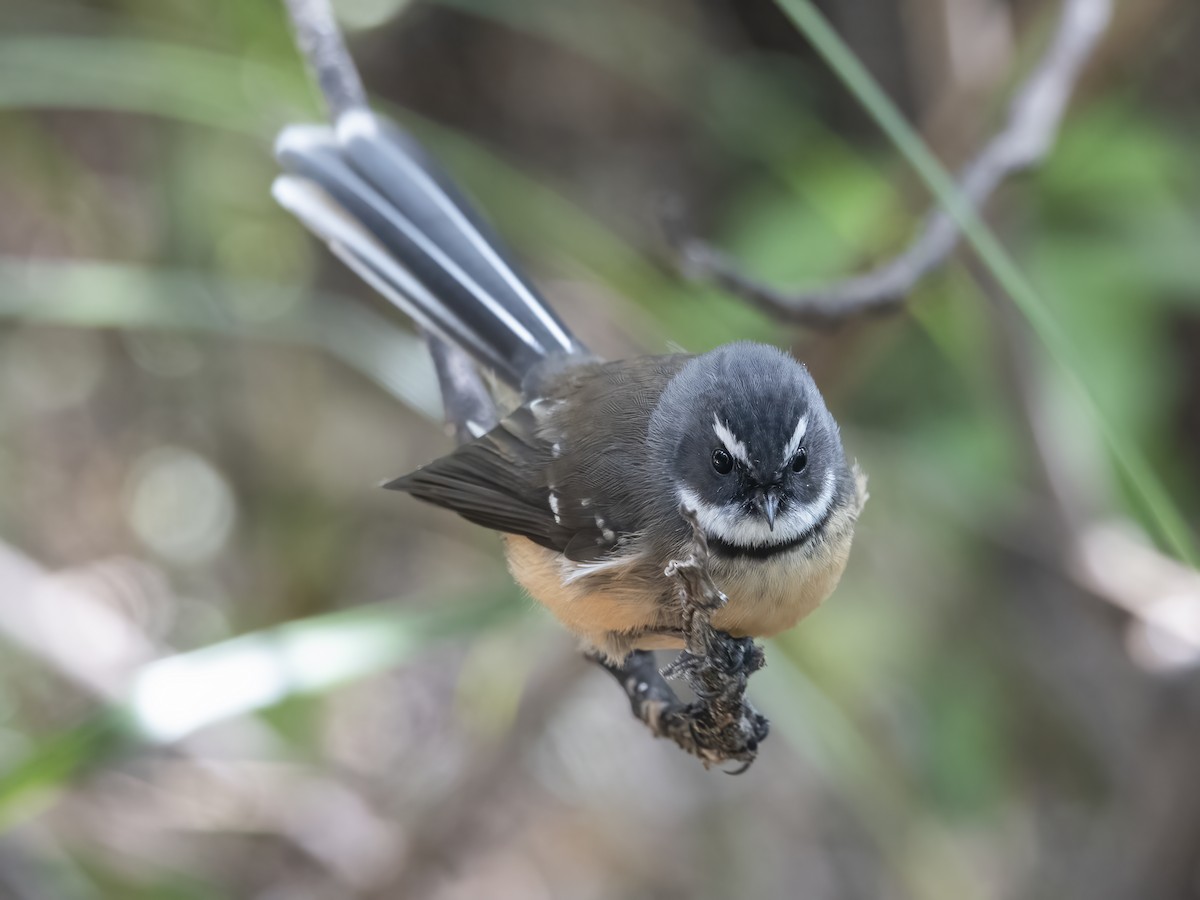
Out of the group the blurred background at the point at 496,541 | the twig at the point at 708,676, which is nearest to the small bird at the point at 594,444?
the twig at the point at 708,676

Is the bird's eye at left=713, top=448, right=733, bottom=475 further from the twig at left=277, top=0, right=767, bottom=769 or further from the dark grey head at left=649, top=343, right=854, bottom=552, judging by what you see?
the twig at left=277, top=0, right=767, bottom=769

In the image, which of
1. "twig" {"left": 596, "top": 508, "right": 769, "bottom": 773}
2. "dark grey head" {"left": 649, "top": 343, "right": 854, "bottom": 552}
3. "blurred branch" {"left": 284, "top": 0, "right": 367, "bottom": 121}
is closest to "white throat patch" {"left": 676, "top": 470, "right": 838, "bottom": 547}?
"dark grey head" {"left": 649, "top": 343, "right": 854, "bottom": 552}

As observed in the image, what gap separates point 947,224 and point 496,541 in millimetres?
1874

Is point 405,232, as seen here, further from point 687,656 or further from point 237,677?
point 687,656

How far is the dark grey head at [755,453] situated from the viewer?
1818 mm

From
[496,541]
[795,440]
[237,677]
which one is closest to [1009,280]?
[795,440]

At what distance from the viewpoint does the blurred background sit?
2688 mm

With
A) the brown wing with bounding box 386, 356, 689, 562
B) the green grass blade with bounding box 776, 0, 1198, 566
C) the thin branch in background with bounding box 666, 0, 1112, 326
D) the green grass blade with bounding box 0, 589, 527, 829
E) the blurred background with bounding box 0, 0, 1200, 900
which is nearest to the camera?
the green grass blade with bounding box 776, 0, 1198, 566

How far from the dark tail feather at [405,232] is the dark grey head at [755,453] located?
0.48 meters

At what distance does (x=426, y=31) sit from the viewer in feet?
17.0

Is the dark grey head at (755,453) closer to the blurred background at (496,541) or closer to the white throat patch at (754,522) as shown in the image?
the white throat patch at (754,522)

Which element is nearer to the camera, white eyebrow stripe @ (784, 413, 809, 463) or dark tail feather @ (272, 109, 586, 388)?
white eyebrow stripe @ (784, 413, 809, 463)

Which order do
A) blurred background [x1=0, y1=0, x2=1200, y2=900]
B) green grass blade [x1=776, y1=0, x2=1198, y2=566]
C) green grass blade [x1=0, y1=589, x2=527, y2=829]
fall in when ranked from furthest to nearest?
blurred background [x1=0, y1=0, x2=1200, y2=900]
green grass blade [x1=0, y1=589, x2=527, y2=829]
green grass blade [x1=776, y1=0, x2=1198, y2=566]

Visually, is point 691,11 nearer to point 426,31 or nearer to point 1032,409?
point 426,31
